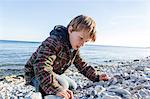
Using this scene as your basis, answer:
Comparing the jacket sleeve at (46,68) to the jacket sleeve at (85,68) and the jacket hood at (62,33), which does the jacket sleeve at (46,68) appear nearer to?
the jacket hood at (62,33)

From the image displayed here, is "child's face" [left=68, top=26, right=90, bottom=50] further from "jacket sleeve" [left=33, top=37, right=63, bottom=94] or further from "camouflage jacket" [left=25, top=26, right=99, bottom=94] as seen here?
"jacket sleeve" [left=33, top=37, right=63, bottom=94]

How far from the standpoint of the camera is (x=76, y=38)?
385 cm

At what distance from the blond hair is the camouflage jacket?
261 mm

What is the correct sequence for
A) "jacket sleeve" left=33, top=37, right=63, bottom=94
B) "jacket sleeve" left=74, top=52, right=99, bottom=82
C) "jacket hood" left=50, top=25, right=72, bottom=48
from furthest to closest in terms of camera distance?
"jacket sleeve" left=74, top=52, right=99, bottom=82 → "jacket hood" left=50, top=25, right=72, bottom=48 → "jacket sleeve" left=33, top=37, right=63, bottom=94

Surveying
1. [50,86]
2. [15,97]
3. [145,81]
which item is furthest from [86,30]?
[15,97]

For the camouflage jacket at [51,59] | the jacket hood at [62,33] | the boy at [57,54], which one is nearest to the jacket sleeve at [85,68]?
the camouflage jacket at [51,59]

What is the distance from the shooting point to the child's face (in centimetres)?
375

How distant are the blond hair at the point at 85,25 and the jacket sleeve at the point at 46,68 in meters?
0.34

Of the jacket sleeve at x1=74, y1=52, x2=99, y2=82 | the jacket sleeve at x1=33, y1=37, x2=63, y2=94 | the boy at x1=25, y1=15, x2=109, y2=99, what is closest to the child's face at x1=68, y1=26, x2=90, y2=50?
the boy at x1=25, y1=15, x2=109, y2=99

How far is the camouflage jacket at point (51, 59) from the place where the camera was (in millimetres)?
3682

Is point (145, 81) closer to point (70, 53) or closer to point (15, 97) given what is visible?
point (70, 53)

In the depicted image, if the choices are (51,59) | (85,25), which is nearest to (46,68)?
(51,59)

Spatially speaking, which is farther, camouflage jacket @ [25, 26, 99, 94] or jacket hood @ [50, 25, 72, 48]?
jacket hood @ [50, 25, 72, 48]

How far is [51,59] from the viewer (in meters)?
3.76
